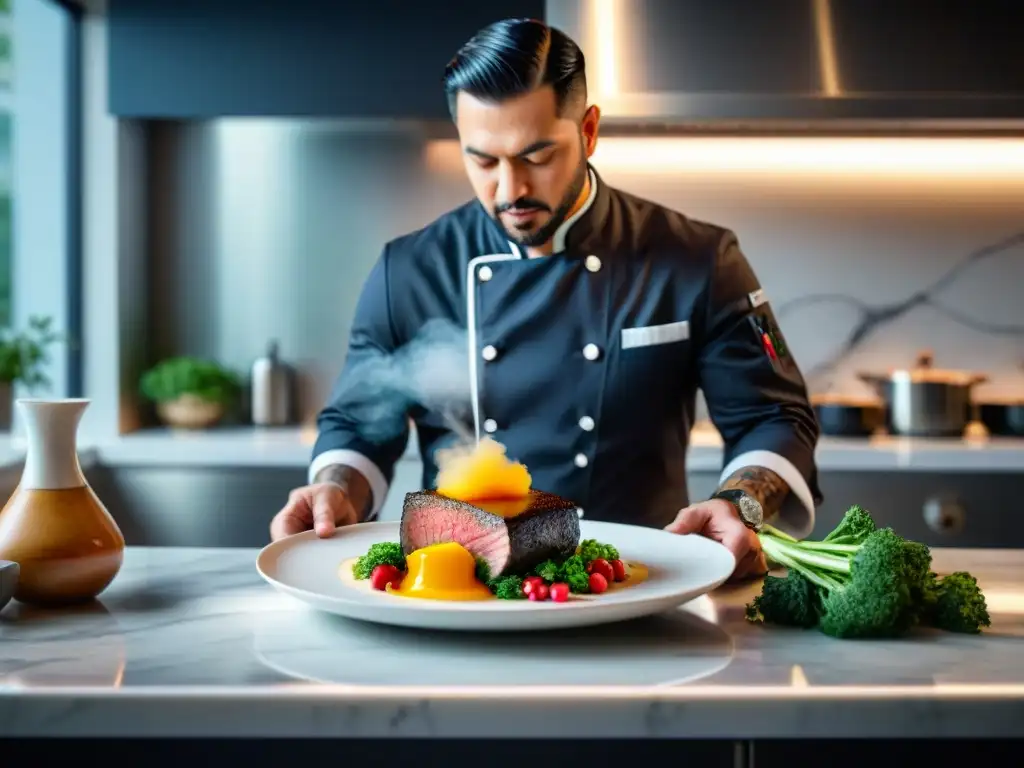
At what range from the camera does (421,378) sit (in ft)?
7.52

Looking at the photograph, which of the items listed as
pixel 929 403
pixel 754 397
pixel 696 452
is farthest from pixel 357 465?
pixel 929 403

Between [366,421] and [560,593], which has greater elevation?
[366,421]

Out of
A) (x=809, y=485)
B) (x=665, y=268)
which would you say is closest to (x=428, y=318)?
(x=665, y=268)

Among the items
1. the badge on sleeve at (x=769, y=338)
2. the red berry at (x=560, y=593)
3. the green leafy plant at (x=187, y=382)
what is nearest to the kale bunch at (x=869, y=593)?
the red berry at (x=560, y=593)

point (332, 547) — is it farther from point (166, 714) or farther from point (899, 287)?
point (899, 287)

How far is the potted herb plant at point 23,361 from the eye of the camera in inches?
137

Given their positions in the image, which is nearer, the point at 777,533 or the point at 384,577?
the point at 384,577

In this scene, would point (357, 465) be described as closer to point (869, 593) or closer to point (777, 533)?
point (777, 533)

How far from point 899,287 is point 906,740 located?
118 inches

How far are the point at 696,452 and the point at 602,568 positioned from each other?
6.54ft

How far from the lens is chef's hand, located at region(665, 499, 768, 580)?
1.54m

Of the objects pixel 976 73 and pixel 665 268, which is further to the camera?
pixel 976 73

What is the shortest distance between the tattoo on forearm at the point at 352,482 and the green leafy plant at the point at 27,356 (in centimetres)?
185

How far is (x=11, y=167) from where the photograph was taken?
373cm
